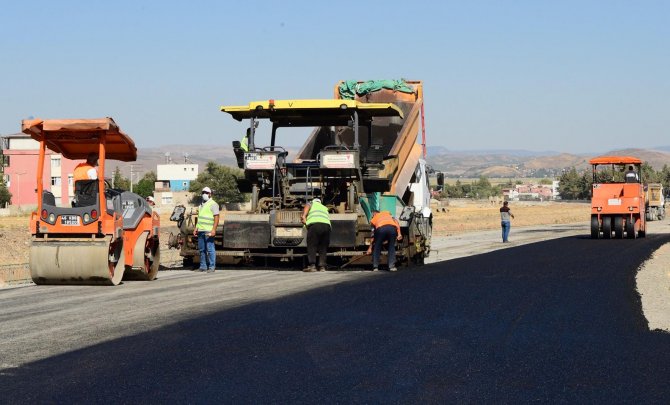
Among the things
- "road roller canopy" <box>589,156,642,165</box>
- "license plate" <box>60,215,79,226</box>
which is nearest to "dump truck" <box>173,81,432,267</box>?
"license plate" <box>60,215,79,226</box>

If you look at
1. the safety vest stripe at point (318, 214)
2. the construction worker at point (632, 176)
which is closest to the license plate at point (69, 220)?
the safety vest stripe at point (318, 214)

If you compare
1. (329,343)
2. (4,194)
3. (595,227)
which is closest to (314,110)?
(329,343)

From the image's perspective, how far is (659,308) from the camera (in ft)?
39.8

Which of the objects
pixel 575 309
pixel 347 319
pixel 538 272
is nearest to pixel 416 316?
pixel 347 319

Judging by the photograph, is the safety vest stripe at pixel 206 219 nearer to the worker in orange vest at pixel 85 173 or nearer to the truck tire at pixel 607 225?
the worker in orange vest at pixel 85 173

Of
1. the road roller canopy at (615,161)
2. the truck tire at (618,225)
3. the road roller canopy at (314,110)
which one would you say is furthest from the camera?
the road roller canopy at (615,161)

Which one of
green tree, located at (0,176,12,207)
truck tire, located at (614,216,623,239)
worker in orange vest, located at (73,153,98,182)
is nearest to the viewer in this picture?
worker in orange vest, located at (73,153,98,182)

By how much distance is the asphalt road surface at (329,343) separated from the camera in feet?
22.2

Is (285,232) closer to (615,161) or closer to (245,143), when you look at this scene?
(245,143)

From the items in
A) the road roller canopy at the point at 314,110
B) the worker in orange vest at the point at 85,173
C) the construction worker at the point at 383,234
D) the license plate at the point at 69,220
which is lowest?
the construction worker at the point at 383,234

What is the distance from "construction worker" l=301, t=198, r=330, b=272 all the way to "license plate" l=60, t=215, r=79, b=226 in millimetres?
4129

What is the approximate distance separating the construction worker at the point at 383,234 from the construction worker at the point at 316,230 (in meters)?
0.81

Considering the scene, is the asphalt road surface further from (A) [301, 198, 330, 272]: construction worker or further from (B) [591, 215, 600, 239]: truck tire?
(B) [591, 215, 600, 239]: truck tire

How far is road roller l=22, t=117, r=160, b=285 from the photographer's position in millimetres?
13117
